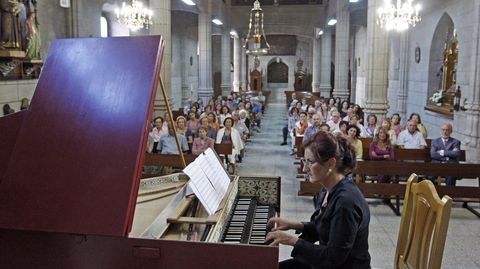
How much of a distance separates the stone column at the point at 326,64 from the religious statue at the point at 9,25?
1841 centimetres

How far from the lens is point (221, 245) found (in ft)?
7.73

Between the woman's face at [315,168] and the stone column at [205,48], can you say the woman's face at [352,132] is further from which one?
the stone column at [205,48]

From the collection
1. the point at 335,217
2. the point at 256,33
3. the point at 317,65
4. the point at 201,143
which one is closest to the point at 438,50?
the point at 256,33

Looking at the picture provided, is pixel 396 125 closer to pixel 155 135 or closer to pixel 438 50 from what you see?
pixel 155 135

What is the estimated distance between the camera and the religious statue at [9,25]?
8.36 meters

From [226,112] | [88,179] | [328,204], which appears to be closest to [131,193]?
[88,179]

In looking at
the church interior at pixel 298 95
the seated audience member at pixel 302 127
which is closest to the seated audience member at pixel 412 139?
the church interior at pixel 298 95

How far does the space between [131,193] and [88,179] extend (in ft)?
1.00

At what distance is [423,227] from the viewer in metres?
2.83

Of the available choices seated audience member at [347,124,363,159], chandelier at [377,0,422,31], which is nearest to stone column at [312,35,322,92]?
chandelier at [377,0,422,31]

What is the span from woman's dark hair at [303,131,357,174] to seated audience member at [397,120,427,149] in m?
6.52

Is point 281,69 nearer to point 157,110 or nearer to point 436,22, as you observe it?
point 436,22

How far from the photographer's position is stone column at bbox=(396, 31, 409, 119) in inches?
676

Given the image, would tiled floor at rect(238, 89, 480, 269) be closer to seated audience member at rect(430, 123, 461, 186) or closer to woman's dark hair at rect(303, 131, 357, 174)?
seated audience member at rect(430, 123, 461, 186)
